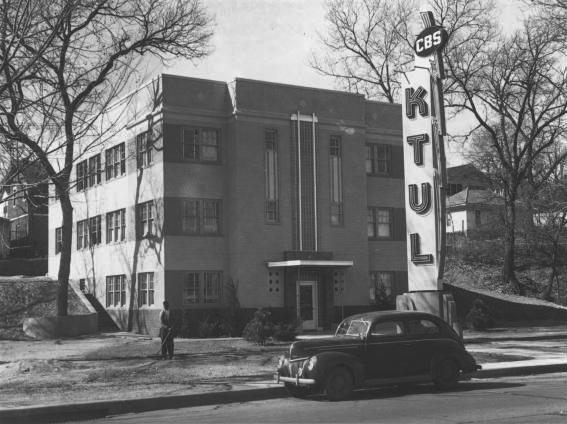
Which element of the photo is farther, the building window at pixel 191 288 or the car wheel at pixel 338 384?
the building window at pixel 191 288

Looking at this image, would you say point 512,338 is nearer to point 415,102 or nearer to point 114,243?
point 415,102

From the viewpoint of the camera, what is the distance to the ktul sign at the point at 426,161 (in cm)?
2414

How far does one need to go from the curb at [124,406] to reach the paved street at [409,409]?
16.3 inches

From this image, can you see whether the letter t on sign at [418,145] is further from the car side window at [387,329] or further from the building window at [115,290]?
the building window at [115,290]

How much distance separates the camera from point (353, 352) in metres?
14.2

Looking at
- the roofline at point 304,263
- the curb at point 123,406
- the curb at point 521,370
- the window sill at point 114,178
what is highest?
the window sill at point 114,178

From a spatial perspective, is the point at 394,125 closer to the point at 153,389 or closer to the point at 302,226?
the point at 302,226

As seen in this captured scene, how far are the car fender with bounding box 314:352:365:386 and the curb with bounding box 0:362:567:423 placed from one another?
183cm

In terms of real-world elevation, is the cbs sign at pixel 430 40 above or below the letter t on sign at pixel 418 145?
above

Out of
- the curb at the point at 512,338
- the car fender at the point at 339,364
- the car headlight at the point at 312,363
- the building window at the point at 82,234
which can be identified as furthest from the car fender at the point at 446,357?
the building window at the point at 82,234

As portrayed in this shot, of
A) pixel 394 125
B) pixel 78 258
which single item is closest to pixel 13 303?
pixel 78 258

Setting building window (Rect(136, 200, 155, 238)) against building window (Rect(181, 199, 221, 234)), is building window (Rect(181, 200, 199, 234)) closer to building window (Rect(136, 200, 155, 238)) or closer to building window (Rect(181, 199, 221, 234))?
building window (Rect(181, 199, 221, 234))

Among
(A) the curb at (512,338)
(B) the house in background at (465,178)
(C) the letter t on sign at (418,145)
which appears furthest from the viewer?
(B) the house in background at (465,178)

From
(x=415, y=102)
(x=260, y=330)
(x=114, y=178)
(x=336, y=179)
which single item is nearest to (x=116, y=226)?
(x=114, y=178)
